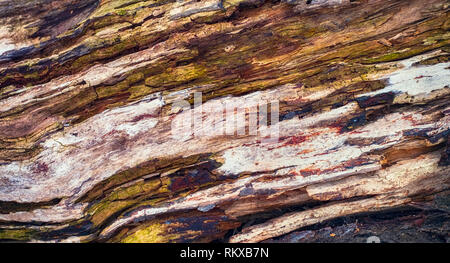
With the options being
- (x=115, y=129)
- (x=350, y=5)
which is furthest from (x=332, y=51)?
(x=115, y=129)

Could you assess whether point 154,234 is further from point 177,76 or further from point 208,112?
point 177,76

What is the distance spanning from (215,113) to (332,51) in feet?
11.8

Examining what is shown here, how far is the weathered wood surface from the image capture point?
784 cm

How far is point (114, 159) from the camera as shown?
847 cm

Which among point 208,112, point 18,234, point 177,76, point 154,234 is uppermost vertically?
point 177,76

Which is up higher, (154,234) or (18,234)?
(18,234)

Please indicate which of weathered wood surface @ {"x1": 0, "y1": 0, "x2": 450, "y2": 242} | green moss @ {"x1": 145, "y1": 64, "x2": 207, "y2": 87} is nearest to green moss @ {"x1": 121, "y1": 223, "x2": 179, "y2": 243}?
weathered wood surface @ {"x1": 0, "y1": 0, "x2": 450, "y2": 242}

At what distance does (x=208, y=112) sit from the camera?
829cm

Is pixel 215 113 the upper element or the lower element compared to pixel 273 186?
upper

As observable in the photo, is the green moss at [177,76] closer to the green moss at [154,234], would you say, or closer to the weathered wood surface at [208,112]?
the weathered wood surface at [208,112]

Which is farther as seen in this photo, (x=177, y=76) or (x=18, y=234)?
(x=18, y=234)

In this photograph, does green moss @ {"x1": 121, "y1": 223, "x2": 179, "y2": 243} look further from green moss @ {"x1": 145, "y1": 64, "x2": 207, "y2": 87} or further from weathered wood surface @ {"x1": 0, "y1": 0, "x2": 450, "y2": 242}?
green moss @ {"x1": 145, "y1": 64, "x2": 207, "y2": 87}

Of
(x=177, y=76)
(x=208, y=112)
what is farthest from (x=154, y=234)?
(x=177, y=76)

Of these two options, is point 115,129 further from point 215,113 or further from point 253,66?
point 253,66
